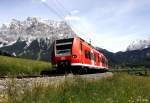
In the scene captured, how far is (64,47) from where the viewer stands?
2980 centimetres

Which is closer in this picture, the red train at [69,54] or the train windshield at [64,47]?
the red train at [69,54]

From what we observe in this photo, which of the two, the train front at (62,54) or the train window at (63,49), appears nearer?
the train front at (62,54)

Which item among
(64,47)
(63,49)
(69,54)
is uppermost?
(64,47)

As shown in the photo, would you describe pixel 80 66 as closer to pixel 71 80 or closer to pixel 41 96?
pixel 71 80

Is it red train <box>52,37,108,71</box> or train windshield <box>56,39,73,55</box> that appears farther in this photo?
train windshield <box>56,39,73,55</box>

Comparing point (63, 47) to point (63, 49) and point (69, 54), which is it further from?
point (69, 54)

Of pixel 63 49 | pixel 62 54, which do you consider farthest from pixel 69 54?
pixel 63 49

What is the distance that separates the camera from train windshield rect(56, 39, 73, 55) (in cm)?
2955

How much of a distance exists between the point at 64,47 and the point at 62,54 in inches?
25.9

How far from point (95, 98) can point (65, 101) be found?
1.16 meters

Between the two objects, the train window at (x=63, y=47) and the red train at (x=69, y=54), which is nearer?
the red train at (x=69, y=54)

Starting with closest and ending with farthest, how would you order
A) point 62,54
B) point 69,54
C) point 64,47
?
point 69,54, point 62,54, point 64,47

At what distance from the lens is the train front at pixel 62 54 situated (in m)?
29.1

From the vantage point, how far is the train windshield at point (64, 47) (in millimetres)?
29550
